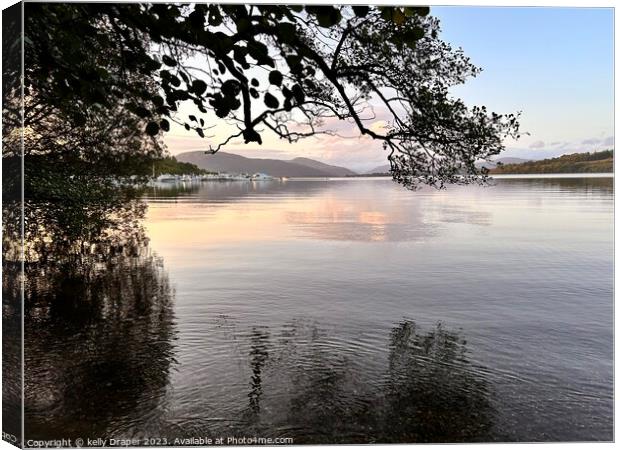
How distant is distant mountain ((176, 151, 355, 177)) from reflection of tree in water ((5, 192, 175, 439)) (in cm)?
202

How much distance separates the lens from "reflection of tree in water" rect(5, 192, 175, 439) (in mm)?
6188

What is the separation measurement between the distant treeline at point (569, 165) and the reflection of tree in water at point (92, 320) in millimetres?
4594

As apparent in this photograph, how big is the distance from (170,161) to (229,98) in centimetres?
498

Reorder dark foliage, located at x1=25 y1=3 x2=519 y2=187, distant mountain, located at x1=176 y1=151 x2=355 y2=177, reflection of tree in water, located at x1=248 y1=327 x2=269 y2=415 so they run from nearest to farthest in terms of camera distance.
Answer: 1. dark foliage, located at x1=25 y1=3 x2=519 y2=187
2. reflection of tree in water, located at x1=248 y1=327 x2=269 y2=415
3. distant mountain, located at x1=176 y1=151 x2=355 y2=177

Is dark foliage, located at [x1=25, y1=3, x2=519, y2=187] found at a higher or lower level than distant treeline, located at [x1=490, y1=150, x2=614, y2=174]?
higher

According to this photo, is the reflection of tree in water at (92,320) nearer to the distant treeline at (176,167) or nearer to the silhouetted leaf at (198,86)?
the distant treeline at (176,167)

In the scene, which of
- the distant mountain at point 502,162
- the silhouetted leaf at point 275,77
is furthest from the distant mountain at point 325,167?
the silhouetted leaf at point 275,77

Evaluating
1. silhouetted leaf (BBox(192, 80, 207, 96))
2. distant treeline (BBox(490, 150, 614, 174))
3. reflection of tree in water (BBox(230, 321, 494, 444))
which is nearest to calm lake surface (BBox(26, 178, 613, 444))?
reflection of tree in water (BBox(230, 321, 494, 444))

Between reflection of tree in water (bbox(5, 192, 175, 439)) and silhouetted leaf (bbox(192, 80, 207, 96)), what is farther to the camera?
reflection of tree in water (bbox(5, 192, 175, 439))

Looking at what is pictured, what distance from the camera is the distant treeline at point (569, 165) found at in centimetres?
663

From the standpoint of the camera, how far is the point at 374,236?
9.36 m

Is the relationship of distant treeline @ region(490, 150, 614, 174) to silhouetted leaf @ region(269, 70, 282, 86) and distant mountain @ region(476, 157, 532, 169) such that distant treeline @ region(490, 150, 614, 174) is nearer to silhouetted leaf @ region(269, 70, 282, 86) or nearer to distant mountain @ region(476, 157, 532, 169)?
distant mountain @ region(476, 157, 532, 169)

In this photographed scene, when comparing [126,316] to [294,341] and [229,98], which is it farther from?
[229,98]

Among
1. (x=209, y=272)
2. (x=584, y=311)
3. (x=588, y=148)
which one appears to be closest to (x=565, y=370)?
(x=584, y=311)
